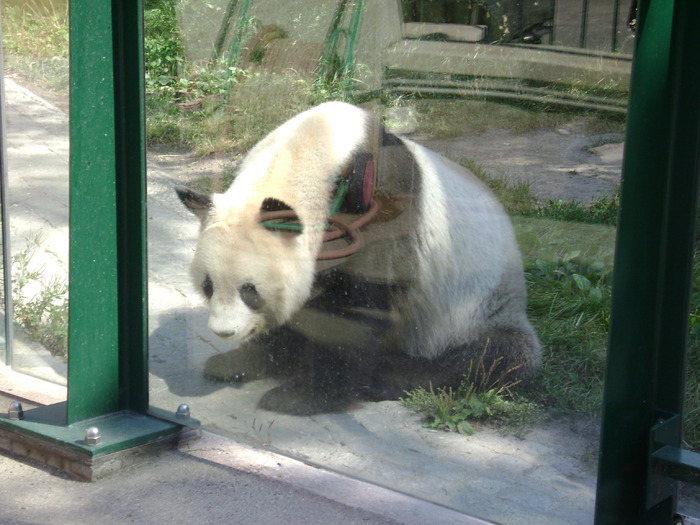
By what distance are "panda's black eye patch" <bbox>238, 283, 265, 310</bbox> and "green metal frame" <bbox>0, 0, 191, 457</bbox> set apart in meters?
0.41

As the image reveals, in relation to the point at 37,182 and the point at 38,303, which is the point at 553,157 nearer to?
the point at 37,182

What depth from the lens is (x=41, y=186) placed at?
3902mm

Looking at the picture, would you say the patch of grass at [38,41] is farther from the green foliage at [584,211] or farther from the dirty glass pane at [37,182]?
the green foliage at [584,211]

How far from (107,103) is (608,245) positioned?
1.97 meters

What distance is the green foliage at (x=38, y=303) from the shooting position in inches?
158

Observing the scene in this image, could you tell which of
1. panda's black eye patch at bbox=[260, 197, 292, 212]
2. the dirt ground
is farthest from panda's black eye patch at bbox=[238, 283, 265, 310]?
the dirt ground

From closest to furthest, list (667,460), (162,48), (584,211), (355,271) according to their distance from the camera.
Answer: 1. (667,460)
2. (584,211)
3. (355,271)
4. (162,48)

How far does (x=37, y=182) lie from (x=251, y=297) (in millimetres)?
1313

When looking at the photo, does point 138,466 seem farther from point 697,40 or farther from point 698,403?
point 697,40

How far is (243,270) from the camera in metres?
3.35

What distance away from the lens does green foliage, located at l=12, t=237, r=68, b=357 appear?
402cm

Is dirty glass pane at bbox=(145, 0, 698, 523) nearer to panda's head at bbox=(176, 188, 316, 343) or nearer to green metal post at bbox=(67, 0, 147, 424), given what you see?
panda's head at bbox=(176, 188, 316, 343)

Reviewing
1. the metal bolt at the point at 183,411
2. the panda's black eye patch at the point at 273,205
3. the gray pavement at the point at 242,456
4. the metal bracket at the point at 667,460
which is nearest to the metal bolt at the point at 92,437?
the gray pavement at the point at 242,456

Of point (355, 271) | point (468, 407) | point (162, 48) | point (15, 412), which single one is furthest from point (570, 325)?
point (15, 412)
